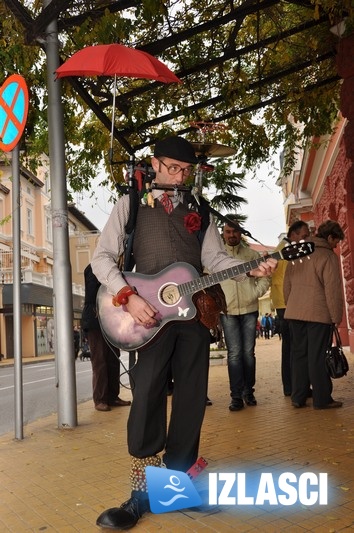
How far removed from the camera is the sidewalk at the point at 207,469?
3.19m

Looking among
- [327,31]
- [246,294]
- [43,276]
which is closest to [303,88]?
[327,31]

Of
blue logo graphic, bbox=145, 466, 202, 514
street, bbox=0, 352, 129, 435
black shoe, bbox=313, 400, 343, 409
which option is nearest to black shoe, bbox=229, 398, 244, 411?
black shoe, bbox=313, 400, 343, 409

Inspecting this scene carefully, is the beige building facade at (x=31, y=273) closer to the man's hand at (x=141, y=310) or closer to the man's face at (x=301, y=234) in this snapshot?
the man's face at (x=301, y=234)

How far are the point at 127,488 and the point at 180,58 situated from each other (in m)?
6.14

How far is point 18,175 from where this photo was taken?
6203 mm

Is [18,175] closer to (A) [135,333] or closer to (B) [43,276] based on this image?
(A) [135,333]

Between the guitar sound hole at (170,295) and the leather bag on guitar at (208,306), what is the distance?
0.10 metres

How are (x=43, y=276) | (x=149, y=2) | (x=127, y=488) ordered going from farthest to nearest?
(x=43, y=276), (x=149, y=2), (x=127, y=488)

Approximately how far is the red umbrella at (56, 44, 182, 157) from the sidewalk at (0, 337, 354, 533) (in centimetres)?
329

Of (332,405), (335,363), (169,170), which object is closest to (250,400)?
(332,405)

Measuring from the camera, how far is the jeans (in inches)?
276

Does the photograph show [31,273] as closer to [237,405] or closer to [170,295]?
[237,405]

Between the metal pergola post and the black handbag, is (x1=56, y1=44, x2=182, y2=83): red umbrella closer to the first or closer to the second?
the metal pergola post

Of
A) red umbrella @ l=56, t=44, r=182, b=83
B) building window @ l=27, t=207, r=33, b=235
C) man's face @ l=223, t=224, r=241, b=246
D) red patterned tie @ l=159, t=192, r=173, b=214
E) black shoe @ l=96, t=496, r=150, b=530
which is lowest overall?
black shoe @ l=96, t=496, r=150, b=530
